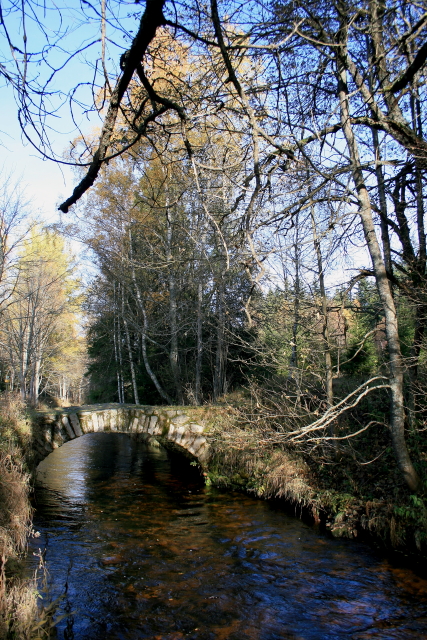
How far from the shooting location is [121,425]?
400 inches

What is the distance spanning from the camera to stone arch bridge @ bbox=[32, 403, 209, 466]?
9.22 meters

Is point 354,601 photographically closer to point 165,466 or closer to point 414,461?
point 414,461

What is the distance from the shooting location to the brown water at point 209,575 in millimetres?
3996

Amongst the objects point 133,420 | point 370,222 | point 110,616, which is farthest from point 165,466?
point 370,222

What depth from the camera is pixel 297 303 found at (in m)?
8.16

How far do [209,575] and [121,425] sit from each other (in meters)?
5.54

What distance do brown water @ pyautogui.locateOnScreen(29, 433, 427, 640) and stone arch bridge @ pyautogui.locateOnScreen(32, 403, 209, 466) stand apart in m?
1.18

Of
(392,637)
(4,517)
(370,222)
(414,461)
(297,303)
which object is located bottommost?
(392,637)

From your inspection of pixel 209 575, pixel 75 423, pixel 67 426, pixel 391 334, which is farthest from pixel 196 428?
pixel 391 334

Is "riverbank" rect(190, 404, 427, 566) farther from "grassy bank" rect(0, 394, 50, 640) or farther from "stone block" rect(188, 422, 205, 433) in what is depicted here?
→ "grassy bank" rect(0, 394, 50, 640)

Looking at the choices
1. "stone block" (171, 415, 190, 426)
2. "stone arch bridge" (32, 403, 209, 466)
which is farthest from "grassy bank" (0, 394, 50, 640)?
"stone block" (171, 415, 190, 426)

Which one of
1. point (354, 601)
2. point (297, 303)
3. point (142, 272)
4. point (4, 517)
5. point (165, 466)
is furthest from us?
point (142, 272)

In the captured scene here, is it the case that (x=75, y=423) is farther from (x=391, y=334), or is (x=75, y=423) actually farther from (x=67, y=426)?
(x=391, y=334)

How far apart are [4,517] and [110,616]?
6.82 feet
